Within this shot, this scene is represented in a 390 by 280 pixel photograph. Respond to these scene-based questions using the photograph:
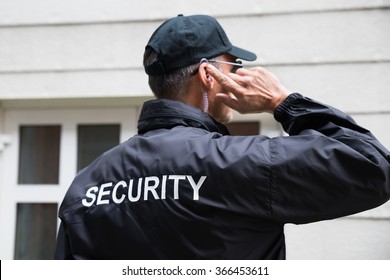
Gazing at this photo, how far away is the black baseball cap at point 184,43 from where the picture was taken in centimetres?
154

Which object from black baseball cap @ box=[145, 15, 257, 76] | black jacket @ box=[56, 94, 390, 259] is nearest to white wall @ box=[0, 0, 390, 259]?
black baseball cap @ box=[145, 15, 257, 76]

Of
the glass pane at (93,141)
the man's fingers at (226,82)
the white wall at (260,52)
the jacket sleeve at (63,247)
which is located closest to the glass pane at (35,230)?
the glass pane at (93,141)

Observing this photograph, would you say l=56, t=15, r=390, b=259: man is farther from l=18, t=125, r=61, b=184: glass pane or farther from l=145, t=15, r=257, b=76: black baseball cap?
l=18, t=125, r=61, b=184: glass pane

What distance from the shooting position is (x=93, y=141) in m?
3.63

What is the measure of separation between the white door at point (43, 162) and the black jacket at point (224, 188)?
2122 millimetres

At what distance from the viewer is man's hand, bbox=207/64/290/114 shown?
1496mm

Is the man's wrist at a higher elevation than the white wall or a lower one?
lower

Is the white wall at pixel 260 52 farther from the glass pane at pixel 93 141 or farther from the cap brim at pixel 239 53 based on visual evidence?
the cap brim at pixel 239 53

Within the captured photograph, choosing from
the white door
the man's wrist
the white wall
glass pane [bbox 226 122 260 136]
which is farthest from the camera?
the white door

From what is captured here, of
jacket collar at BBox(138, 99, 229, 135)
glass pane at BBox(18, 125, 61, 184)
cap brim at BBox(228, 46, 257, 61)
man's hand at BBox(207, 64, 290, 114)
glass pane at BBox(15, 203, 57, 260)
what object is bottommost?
glass pane at BBox(15, 203, 57, 260)

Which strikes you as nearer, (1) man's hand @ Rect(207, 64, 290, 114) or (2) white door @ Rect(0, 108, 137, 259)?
(1) man's hand @ Rect(207, 64, 290, 114)

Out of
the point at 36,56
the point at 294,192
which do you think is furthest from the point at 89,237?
the point at 36,56

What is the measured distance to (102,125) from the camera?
11.9 ft

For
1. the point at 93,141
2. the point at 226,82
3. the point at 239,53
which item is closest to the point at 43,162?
the point at 93,141
